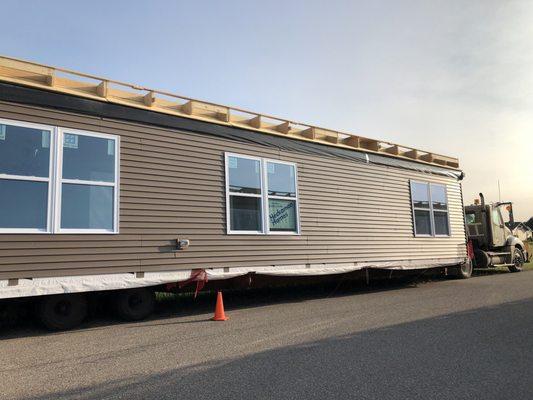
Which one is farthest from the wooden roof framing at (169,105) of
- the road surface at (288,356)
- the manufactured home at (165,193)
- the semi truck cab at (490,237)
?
the semi truck cab at (490,237)

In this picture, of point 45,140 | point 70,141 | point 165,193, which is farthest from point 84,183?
point 165,193

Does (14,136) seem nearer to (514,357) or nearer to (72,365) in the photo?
(72,365)

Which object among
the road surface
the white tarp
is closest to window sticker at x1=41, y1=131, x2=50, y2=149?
the white tarp

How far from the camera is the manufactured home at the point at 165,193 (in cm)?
734

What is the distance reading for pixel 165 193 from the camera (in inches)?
346

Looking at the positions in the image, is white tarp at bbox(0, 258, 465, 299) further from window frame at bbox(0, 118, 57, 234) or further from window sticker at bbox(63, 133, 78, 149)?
window sticker at bbox(63, 133, 78, 149)

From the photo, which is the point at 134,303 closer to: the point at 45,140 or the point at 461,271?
the point at 45,140

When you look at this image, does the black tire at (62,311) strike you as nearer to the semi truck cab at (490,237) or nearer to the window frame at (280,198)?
the window frame at (280,198)

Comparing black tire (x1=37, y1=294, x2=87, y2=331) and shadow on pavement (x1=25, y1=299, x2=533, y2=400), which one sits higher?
black tire (x1=37, y1=294, x2=87, y2=331)

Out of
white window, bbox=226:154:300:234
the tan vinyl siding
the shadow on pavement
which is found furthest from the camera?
white window, bbox=226:154:300:234

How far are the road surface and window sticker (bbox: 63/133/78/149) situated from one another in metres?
3.03

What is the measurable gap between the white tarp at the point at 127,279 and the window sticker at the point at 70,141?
7.11 ft

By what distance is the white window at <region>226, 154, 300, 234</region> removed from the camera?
9836mm

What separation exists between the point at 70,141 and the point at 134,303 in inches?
119
